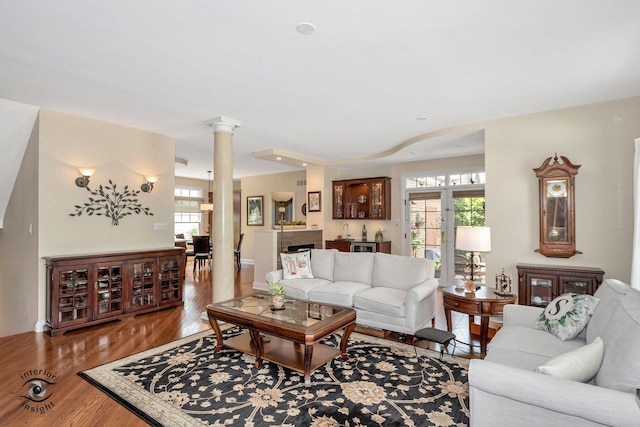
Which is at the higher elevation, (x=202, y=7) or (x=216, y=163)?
(x=202, y=7)

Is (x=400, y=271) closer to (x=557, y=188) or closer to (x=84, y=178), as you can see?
(x=557, y=188)

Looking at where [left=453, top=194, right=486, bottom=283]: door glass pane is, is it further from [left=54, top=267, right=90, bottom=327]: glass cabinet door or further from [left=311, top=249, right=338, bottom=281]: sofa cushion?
[left=54, top=267, right=90, bottom=327]: glass cabinet door

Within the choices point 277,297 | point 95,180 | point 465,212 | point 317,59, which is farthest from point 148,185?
point 465,212

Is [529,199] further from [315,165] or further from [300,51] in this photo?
[315,165]

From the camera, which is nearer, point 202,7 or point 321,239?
point 202,7

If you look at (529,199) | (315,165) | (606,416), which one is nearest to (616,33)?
(529,199)

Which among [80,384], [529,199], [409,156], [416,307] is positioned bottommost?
[80,384]

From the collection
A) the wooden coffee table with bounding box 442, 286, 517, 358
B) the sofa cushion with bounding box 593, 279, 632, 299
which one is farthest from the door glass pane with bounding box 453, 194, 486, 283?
the sofa cushion with bounding box 593, 279, 632, 299

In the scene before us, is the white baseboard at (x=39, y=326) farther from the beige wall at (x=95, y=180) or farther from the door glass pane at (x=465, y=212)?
the door glass pane at (x=465, y=212)

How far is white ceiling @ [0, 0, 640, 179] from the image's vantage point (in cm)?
220

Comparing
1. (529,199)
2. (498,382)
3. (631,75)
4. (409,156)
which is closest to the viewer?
(498,382)

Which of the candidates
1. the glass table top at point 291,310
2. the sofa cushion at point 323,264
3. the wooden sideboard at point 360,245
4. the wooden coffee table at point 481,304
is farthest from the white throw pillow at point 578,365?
the wooden sideboard at point 360,245

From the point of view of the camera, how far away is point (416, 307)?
372 cm

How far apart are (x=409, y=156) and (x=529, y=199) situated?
2.74m
